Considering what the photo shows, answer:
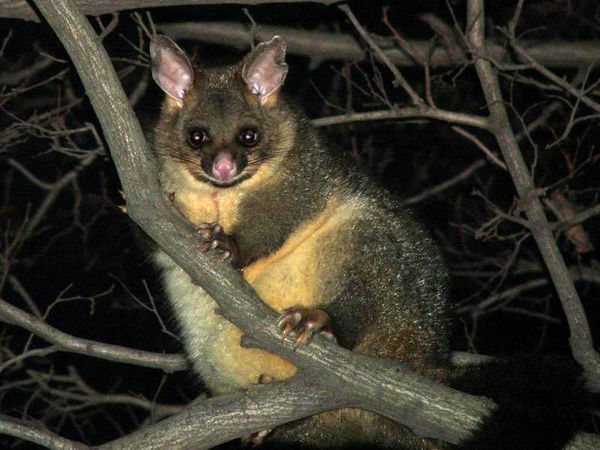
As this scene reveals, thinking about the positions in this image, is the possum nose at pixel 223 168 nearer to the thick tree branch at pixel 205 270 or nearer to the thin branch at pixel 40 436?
the thick tree branch at pixel 205 270

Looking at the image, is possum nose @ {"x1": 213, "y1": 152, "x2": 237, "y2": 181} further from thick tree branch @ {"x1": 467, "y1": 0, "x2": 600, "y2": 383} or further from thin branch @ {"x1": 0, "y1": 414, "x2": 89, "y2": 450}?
thick tree branch @ {"x1": 467, "y1": 0, "x2": 600, "y2": 383}

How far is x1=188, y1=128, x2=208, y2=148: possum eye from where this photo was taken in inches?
161

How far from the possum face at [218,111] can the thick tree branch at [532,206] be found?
4.33 ft

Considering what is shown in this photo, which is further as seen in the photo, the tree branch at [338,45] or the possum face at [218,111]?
the tree branch at [338,45]

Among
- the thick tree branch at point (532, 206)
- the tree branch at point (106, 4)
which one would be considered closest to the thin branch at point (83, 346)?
the tree branch at point (106, 4)

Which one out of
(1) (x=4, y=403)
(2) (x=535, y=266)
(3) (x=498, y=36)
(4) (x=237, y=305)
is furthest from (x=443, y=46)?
(1) (x=4, y=403)

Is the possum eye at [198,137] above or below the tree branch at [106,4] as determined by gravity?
below

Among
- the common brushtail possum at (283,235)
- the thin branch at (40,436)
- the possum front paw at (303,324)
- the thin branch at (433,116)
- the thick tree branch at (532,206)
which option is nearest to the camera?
the possum front paw at (303,324)

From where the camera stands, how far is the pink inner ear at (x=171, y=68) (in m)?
4.00

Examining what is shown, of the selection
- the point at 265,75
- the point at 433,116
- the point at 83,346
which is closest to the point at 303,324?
the point at 265,75

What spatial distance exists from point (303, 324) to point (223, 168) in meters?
0.80

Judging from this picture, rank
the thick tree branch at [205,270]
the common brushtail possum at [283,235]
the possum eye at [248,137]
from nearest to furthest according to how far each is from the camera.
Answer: the thick tree branch at [205,270]
the common brushtail possum at [283,235]
the possum eye at [248,137]

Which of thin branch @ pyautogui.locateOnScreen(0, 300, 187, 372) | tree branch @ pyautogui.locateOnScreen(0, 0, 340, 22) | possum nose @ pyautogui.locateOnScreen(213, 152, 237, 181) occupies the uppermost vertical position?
tree branch @ pyautogui.locateOnScreen(0, 0, 340, 22)

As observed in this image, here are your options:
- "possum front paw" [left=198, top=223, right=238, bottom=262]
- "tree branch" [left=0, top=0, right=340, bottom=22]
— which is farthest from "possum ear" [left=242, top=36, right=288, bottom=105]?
"tree branch" [left=0, top=0, right=340, bottom=22]
